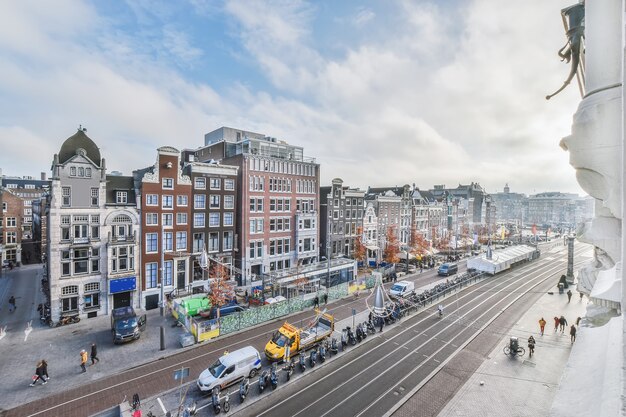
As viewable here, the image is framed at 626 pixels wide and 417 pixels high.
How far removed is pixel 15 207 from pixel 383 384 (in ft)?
232

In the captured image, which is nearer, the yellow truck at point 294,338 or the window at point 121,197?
the yellow truck at point 294,338

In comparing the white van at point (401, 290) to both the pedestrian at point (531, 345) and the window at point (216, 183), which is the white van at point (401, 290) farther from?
the window at point (216, 183)

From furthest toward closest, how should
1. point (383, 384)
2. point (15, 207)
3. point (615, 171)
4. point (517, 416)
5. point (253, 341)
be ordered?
point (15, 207) < point (253, 341) < point (383, 384) < point (517, 416) < point (615, 171)

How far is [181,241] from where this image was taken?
37.1 meters

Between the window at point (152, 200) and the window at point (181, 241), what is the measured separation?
173 inches

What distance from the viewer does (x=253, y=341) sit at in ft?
86.1

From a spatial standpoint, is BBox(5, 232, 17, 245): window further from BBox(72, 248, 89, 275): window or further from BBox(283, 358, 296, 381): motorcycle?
BBox(283, 358, 296, 381): motorcycle

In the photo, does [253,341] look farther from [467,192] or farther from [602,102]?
[467,192]

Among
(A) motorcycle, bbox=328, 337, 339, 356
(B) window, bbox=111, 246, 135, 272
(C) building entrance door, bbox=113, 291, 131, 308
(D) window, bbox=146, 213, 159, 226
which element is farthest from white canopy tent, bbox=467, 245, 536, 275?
(C) building entrance door, bbox=113, 291, 131, 308

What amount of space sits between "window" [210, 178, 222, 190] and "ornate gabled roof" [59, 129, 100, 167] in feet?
40.5

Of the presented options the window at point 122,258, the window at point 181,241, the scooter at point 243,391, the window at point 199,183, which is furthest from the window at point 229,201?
the scooter at point 243,391

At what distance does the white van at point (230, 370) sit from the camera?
18547 millimetres

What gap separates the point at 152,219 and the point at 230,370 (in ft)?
73.2

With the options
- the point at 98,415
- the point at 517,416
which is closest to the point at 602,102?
the point at 517,416
